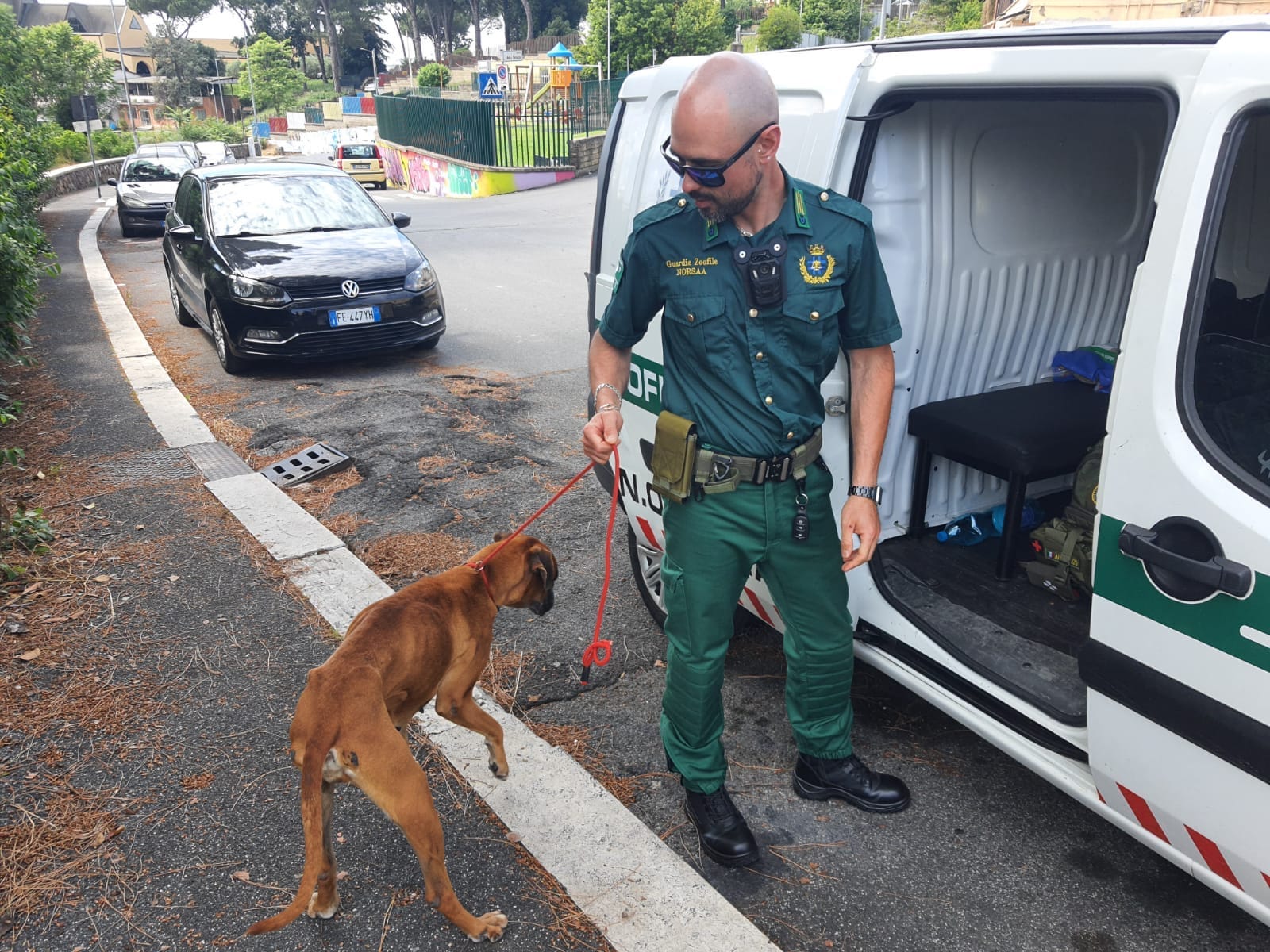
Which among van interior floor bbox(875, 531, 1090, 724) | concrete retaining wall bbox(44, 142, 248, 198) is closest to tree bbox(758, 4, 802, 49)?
concrete retaining wall bbox(44, 142, 248, 198)

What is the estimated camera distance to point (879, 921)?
2.39 m

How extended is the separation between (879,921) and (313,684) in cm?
157

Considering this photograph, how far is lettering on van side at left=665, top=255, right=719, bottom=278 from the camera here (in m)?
2.36

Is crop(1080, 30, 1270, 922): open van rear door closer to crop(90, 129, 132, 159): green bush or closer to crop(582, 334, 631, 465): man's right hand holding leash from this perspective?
crop(582, 334, 631, 465): man's right hand holding leash

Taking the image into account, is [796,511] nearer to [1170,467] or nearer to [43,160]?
[1170,467]

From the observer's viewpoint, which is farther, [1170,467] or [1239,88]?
[1170,467]

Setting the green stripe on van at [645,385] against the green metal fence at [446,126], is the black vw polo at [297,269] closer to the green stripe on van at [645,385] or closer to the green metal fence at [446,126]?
the green stripe on van at [645,385]

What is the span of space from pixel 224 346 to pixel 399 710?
20.9ft

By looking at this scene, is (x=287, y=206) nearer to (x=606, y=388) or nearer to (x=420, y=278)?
(x=420, y=278)

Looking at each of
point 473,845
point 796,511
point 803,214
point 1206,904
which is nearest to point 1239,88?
point 803,214

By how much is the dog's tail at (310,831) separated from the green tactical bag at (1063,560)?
7.54 ft

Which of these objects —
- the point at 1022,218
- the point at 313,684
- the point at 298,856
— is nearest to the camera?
the point at 313,684

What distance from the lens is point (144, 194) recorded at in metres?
18.2

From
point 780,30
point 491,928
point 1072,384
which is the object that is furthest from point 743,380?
point 780,30
